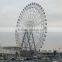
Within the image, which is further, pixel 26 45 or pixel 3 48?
pixel 3 48

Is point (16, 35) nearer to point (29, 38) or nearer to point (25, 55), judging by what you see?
point (29, 38)

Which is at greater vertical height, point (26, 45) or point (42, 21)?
point (42, 21)

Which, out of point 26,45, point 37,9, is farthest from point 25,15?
point 26,45

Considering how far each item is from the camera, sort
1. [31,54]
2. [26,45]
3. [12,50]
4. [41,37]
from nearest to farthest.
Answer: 1. [41,37]
2. [26,45]
3. [31,54]
4. [12,50]

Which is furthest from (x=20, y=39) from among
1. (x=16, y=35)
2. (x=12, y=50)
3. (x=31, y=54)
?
(x=12, y=50)

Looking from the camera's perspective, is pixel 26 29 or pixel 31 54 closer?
pixel 26 29

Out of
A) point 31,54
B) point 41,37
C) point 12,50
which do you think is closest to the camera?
point 41,37

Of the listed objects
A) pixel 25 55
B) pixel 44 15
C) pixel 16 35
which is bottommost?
pixel 25 55

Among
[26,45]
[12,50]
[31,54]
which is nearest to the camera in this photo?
[26,45]

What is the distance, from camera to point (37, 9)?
49.6m

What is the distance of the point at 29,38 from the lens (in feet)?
169

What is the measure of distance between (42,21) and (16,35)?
229 inches

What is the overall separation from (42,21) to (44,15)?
120 centimetres

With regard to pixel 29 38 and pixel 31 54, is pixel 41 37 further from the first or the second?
pixel 31 54
